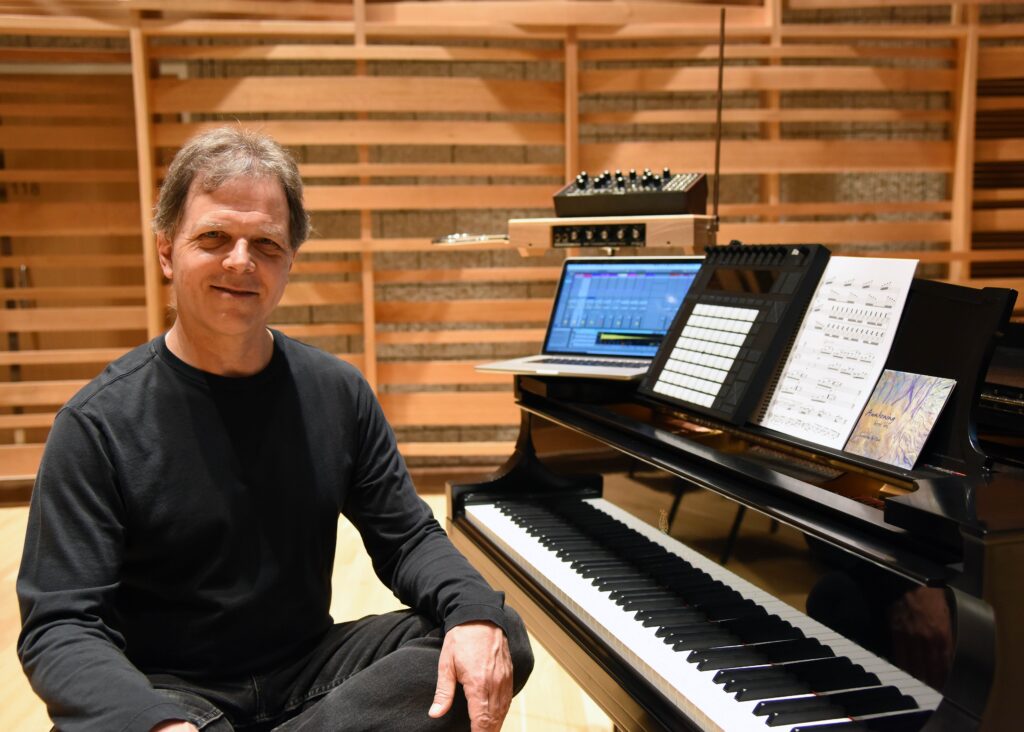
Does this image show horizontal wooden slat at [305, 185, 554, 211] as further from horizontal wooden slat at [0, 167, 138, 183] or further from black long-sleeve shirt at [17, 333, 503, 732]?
black long-sleeve shirt at [17, 333, 503, 732]

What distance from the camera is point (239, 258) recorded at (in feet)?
4.70

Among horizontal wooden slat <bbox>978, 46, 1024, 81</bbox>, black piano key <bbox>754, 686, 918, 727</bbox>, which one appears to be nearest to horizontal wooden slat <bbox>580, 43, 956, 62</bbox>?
horizontal wooden slat <bbox>978, 46, 1024, 81</bbox>

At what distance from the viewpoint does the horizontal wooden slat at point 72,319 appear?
193 inches

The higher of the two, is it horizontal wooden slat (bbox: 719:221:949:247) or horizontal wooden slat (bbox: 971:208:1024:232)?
horizontal wooden slat (bbox: 971:208:1024:232)

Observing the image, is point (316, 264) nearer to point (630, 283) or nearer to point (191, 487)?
point (630, 283)

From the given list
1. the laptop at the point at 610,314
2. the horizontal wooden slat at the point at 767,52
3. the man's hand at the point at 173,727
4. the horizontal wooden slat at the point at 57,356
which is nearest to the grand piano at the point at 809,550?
the laptop at the point at 610,314

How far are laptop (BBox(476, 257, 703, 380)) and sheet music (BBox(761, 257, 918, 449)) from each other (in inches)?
24.7

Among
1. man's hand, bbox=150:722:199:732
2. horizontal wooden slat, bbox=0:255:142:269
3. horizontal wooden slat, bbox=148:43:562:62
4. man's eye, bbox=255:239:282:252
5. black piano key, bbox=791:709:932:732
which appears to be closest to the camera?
black piano key, bbox=791:709:932:732

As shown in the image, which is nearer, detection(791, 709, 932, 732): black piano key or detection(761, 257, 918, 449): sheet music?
detection(791, 709, 932, 732): black piano key

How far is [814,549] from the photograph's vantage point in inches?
48.6

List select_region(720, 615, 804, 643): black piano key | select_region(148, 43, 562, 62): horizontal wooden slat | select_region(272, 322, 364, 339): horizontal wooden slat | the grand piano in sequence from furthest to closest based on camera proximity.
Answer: select_region(272, 322, 364, 339): horizontal wooden slat → select_region(148, 43, 562, 62): horizontal wooden slat → select_region(720, 615, 804, 643): black piano key → the grand piano

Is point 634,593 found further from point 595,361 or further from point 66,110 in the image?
point 66,110

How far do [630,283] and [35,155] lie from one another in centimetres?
403

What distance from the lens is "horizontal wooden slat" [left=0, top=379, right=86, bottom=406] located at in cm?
483
